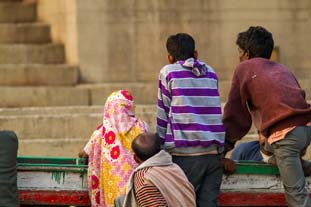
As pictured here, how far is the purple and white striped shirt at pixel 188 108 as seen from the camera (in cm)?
Answer: 631

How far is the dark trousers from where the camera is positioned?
20.8ft

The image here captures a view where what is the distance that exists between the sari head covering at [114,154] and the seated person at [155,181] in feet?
1.80

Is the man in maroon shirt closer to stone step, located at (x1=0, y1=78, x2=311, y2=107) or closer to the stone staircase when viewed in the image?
the stone staircase

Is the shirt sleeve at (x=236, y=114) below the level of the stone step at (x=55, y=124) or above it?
above

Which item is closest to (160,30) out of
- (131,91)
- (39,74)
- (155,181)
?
(131,91)

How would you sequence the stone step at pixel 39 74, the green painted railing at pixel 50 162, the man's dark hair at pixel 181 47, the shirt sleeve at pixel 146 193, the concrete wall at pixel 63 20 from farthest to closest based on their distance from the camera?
1. the concrete wall at pixel 63 20
2. the stone step at pixel 39 74
3. the green painted railing at pixel 50 162
4. the man's dark hair at pixel 181 47
5. the shirt sleeve at pixel 146 193

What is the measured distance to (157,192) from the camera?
5770mm

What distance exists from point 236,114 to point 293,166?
60 cm

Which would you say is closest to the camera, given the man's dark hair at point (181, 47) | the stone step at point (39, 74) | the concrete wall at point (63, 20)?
the man's dark hair at point (181, 47)

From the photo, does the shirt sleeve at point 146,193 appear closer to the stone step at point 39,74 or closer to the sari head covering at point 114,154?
the sari head covering at point 114,154

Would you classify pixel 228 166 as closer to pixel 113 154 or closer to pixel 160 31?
pixel 113 154

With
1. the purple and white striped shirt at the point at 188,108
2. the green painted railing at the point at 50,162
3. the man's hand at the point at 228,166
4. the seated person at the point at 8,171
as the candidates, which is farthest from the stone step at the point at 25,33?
the man's hand at the point at 228,166

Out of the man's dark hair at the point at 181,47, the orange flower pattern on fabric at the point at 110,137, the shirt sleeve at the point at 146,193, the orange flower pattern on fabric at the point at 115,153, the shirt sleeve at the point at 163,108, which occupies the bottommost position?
the shirt sleeve at the point at 146,193

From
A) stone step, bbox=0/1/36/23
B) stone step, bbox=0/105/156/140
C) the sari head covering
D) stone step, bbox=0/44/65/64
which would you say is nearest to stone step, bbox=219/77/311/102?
stone step, bbox=0/105/156/140
